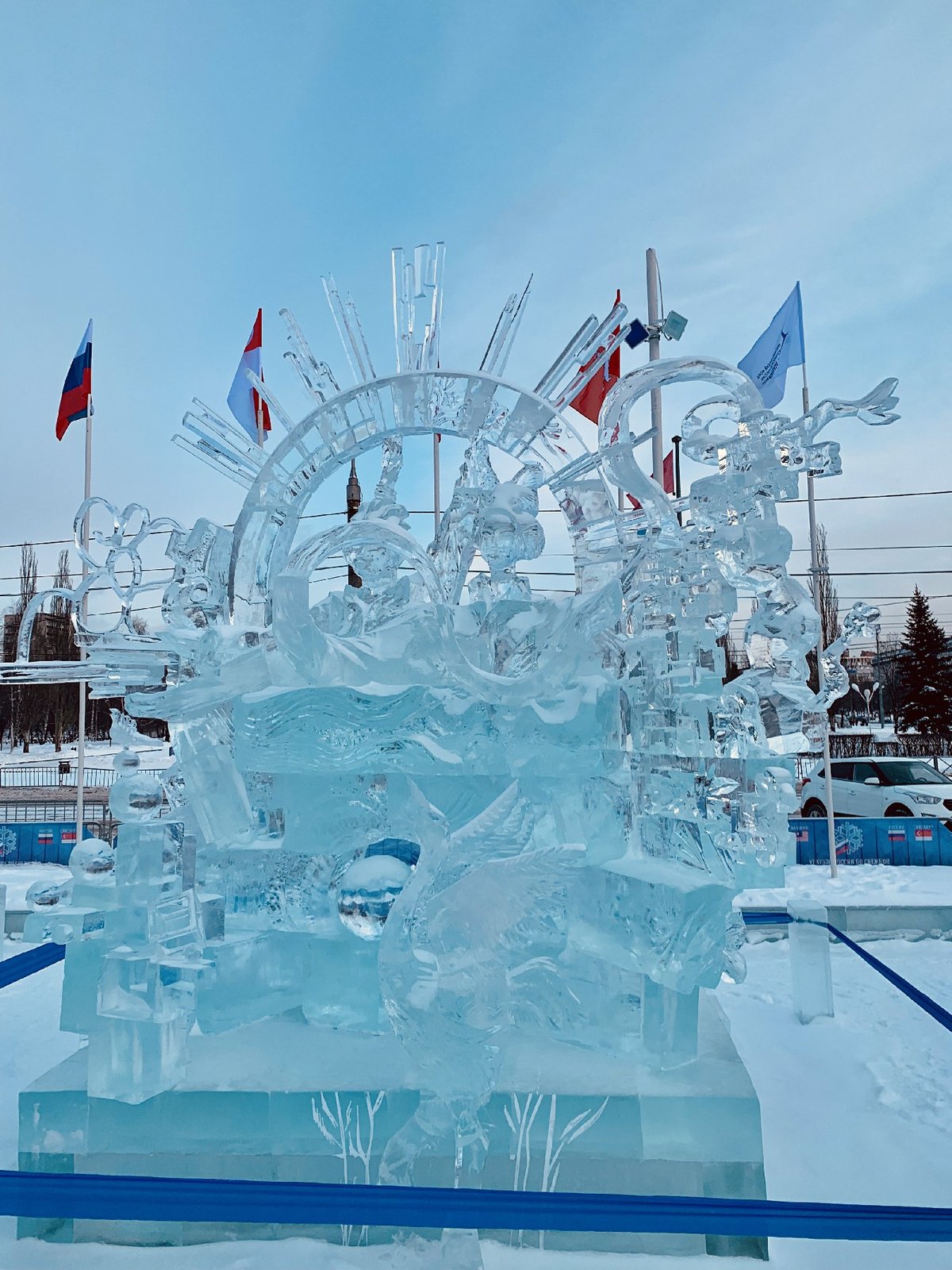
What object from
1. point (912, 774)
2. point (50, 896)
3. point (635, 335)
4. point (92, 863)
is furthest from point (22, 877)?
point (912, 774)

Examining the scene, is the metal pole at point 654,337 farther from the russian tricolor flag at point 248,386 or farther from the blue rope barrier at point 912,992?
the russian tricolor flag at point 248,386

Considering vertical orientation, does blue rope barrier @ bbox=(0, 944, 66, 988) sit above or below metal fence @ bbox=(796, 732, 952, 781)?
above

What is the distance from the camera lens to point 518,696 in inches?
123

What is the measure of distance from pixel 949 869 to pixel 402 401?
7688mm

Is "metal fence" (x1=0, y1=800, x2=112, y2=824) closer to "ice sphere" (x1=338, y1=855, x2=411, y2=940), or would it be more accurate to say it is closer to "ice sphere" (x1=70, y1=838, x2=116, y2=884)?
"ice sphere" (x1=70, y1=838, x2=116, y2=884)

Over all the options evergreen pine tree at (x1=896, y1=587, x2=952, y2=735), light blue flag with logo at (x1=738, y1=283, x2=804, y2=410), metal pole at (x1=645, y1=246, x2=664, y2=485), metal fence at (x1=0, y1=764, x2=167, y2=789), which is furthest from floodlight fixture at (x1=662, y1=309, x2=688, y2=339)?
evergreen pine tree at (x1=896, y1=587, x2=952, y2=735)

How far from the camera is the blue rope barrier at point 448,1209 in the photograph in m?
1.88

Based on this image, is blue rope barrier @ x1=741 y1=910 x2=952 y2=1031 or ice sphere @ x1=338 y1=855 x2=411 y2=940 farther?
blue rope barrier @ x1=741 y1=910 x2=952 y2=1031

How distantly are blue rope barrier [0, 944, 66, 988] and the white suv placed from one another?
322 inches

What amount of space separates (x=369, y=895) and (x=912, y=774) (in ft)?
31.8

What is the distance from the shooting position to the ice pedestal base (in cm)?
275

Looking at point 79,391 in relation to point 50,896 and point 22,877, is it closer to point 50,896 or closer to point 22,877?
point 22,877

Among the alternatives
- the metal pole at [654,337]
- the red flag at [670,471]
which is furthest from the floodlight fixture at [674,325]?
the red flag at [670,471]

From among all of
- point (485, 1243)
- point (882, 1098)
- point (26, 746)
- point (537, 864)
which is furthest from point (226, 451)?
point (26, 746)
